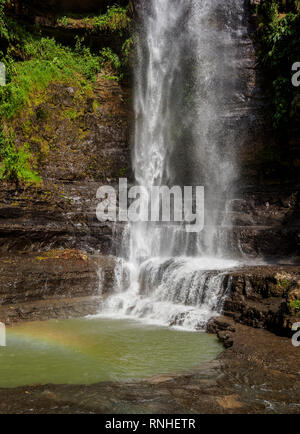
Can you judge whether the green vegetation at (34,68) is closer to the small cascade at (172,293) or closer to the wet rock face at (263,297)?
the small cascade at (172,293)

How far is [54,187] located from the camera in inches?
514

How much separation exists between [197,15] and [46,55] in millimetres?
7389

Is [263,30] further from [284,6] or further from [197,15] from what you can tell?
[197,15]

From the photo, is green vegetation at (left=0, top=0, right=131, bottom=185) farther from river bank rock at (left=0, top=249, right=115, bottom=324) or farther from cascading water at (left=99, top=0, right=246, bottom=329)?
river bank rock at (left=0, top=249, right=115, bottom=324)

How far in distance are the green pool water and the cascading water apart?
14.5 feet

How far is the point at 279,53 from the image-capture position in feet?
44.8

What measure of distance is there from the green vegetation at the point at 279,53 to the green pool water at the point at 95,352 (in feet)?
32.3

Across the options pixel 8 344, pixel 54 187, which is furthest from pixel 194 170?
pixel 8 344

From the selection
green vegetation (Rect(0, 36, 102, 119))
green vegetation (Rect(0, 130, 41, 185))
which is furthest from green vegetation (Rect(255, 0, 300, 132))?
green vegetation (Rect(0, 130, 41, 185))

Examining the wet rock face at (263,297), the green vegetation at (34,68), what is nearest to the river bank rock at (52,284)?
the green vegetation at (34,68)

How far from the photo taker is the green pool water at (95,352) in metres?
4.77

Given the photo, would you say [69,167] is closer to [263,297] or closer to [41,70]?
[41,70]

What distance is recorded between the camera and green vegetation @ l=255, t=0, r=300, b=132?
1317cm

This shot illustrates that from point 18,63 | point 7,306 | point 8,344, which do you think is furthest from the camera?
point 18,63
